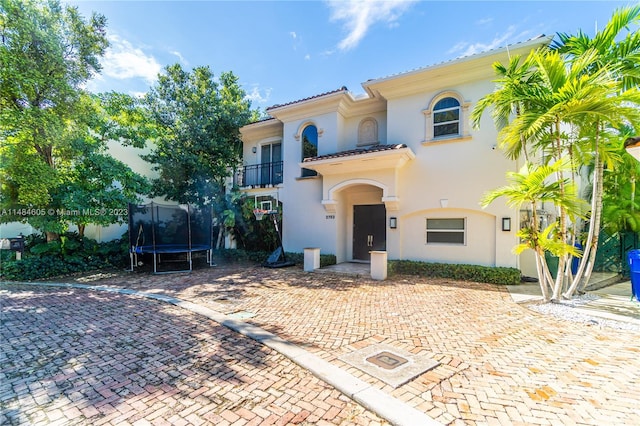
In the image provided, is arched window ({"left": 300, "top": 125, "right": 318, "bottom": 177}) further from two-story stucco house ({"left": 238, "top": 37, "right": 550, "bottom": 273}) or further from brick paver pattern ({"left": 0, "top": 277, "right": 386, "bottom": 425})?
brick paver pattern ({"left": 0, "top": 277, "right": 386, "bottom": 425})

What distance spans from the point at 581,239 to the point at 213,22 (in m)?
14.5

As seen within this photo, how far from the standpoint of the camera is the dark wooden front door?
13.0 m

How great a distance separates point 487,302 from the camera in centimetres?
718

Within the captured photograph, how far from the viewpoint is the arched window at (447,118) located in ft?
33.6

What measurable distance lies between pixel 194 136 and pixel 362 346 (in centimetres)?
1493

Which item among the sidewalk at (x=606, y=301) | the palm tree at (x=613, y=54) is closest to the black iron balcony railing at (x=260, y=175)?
the sidewalk at (x=606, y=301)

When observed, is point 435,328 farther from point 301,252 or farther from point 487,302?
point 301,252

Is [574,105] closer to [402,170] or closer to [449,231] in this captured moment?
[449,231]

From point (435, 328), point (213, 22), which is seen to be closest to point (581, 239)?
point (435, 328)

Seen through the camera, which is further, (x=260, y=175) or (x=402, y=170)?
(x=260, y=175)

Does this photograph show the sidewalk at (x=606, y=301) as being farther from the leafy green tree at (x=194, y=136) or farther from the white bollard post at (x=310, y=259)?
the leafy green tree at (x=194, y=136)

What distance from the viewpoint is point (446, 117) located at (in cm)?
1063

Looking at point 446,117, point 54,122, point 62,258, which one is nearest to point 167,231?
point 62,258

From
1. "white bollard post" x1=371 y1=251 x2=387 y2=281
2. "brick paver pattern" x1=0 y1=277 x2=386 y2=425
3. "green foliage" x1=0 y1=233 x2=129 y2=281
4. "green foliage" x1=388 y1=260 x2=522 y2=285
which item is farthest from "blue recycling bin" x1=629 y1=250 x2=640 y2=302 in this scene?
"green foliage" x1=0 y1=233 x2=129 y2=281
